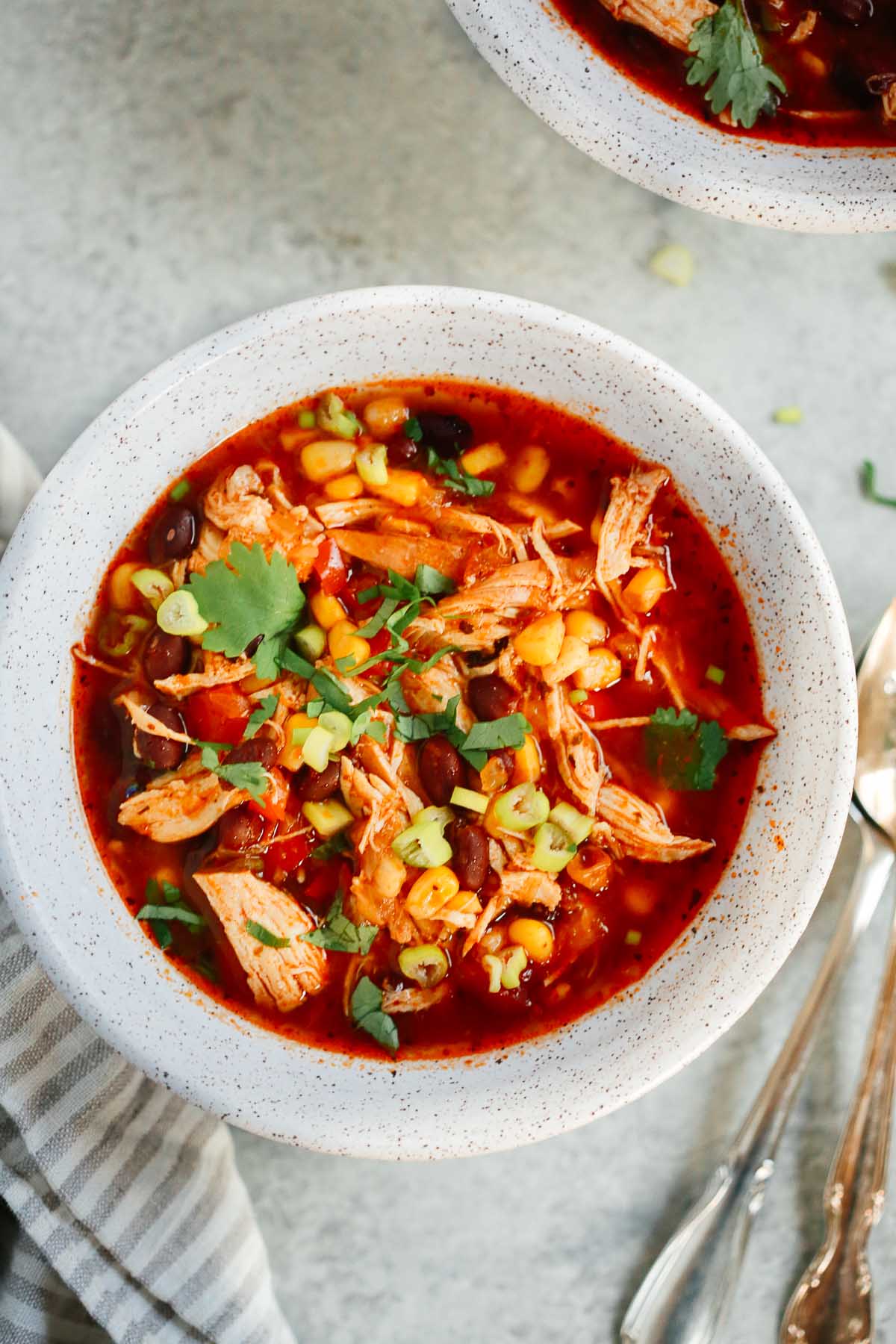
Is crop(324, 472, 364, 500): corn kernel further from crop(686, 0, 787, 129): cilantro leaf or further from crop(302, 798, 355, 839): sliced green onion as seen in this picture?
crop(686, 0, 787, 129): cilantro leaf

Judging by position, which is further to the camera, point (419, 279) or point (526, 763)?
point (419, 279)

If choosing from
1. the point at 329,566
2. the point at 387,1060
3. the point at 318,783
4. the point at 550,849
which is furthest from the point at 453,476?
the point at 387,1060

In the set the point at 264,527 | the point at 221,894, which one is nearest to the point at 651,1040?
the point at 221,894

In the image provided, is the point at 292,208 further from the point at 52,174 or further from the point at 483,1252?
the point at 483,1252

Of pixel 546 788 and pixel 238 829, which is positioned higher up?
pixel 546 788

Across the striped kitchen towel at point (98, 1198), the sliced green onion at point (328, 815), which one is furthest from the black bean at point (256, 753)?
the striped kitchen towel at point (98, 1198)

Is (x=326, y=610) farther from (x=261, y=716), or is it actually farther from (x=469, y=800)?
(x=469, y=800)
